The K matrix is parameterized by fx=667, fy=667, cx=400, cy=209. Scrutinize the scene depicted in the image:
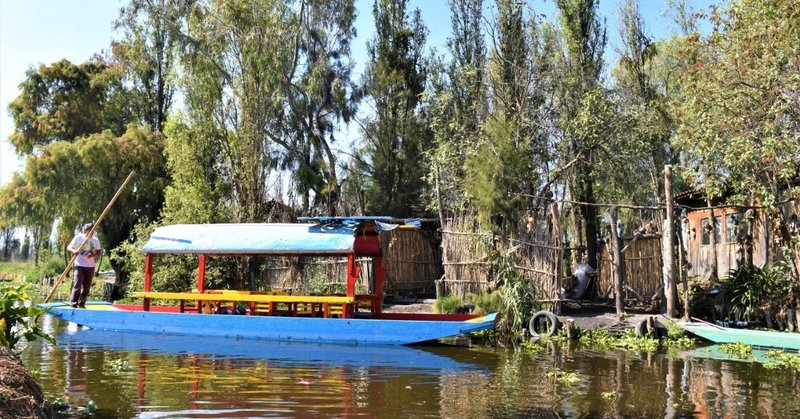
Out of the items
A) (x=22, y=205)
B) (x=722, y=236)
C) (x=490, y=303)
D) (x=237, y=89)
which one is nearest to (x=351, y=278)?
(x=490, y=303)

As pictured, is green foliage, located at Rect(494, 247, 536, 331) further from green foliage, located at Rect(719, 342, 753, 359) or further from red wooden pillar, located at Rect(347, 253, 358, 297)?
green foliage, located at Rect(719, 342, 753, 359)

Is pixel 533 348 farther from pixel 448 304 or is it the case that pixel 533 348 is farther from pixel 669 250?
pixel 669 250

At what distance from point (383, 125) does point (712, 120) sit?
11.5 metres

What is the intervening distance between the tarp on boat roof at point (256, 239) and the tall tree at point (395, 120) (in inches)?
348

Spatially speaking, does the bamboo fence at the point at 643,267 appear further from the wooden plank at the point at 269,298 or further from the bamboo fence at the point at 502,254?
the wooden plank at the point at 269,298

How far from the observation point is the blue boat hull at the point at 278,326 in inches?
476

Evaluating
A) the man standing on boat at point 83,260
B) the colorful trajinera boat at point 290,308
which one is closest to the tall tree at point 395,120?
the colorful trajinera boat at point 290,308

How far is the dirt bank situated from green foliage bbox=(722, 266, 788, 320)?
42.4 feet

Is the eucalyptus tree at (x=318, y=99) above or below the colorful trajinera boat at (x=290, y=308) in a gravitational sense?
above

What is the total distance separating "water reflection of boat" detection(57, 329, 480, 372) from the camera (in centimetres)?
1066

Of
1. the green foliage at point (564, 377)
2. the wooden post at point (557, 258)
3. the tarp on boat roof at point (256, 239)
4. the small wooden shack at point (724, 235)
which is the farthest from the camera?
the small wooden shack at point (724, 235)

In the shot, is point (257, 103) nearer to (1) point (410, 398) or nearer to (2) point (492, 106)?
(2) point (492, 106)

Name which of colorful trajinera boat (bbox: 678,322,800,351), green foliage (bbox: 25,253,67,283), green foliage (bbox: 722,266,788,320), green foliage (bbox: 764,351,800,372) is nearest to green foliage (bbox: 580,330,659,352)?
colorful trajinera boat (bbox: 678,322,800,351)

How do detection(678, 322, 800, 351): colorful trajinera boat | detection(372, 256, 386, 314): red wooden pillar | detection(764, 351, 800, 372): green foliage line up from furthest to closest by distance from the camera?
detection(372, 256, 386, 314): red wooden pillar, detection(678, 322, 800, 351): colorful trajinera boat, detection(764, 351, 800, 372): green foliage
